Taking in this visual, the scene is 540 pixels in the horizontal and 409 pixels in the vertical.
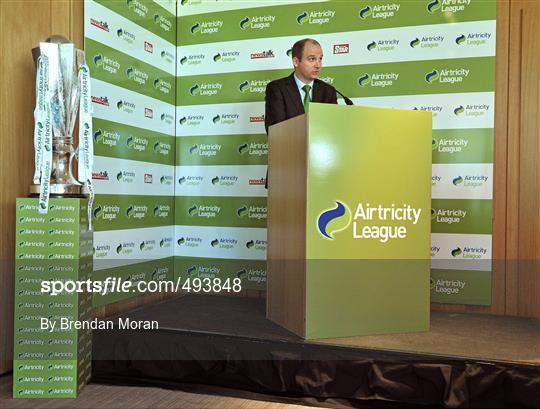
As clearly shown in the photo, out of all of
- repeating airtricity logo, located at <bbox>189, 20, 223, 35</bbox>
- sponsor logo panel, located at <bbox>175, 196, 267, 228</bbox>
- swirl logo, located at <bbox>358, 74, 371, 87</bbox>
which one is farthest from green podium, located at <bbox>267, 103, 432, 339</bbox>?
repeating airtricity logo, located at <bbox>189, 20, 223, 35</bbox>

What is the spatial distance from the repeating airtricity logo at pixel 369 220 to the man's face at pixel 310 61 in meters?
0.95

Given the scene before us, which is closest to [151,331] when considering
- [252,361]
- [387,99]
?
[252,361]

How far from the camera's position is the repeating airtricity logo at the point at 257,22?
355 cm

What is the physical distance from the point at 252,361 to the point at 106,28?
2.07 m

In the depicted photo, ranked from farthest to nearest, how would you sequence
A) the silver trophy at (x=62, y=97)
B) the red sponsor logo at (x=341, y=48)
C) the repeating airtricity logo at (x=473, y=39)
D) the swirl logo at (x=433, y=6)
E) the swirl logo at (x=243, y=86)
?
the swirl logo at (x=243, y=86) < the red sponsor logo at (x=341, y=48) < the swirl logo at (x=433, y=6) < the repeating airtricity logo at (x=473, y=39) < the silver trophy at (x=62, y=97)

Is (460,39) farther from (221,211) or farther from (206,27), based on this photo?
(221,211)

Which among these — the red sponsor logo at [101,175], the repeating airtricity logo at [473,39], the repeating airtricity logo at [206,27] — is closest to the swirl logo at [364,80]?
the repeating airtricity logo at [473,39]

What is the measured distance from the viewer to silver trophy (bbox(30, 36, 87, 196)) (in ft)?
7.19

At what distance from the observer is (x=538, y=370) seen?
197 centimetres

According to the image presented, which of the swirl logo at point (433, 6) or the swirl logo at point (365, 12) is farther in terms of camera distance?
the swirl logo at point (365, 12)

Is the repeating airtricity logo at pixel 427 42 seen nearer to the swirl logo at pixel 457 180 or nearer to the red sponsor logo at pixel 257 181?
the swirl logo at pixel 457 180

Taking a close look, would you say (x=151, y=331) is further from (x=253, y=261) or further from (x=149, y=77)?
(x=149, y=77)

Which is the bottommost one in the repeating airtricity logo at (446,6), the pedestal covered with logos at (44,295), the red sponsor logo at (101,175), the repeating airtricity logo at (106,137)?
the pedestal covered with logos at (44,295)

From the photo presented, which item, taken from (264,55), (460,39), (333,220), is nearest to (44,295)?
(333,220)
